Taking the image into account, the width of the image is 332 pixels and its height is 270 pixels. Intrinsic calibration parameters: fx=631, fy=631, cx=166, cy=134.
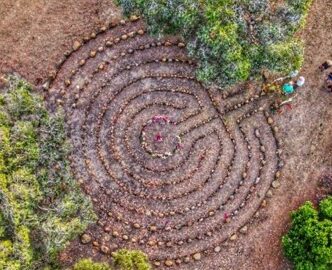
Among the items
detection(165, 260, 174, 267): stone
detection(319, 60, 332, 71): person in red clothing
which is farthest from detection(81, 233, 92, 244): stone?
detection(319, 60, 332, 71): person in red clothing

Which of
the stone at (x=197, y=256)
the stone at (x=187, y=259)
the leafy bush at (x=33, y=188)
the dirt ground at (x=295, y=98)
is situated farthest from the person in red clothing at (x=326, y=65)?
the leafy bush at (x=33, y=188)

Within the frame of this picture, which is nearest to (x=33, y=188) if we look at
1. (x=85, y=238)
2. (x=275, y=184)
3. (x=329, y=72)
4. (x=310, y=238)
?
(x=85, y=238)

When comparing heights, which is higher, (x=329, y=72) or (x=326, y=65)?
(x=326, y=65)

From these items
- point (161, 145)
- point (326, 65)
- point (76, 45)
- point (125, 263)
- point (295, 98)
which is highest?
point (76, 45)

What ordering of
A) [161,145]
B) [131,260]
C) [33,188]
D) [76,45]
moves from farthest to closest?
[161,145] < [76,45] < [131,260] < [33,188]

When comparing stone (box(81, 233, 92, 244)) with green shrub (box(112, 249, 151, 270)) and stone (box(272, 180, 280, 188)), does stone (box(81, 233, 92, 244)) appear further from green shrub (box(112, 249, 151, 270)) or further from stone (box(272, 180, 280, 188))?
stone (box(272, 180, 280, 188))

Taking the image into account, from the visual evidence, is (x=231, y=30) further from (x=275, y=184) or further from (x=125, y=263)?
(x=125, y=263)

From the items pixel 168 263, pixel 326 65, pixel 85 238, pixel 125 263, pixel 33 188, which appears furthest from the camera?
pixel 326 65
